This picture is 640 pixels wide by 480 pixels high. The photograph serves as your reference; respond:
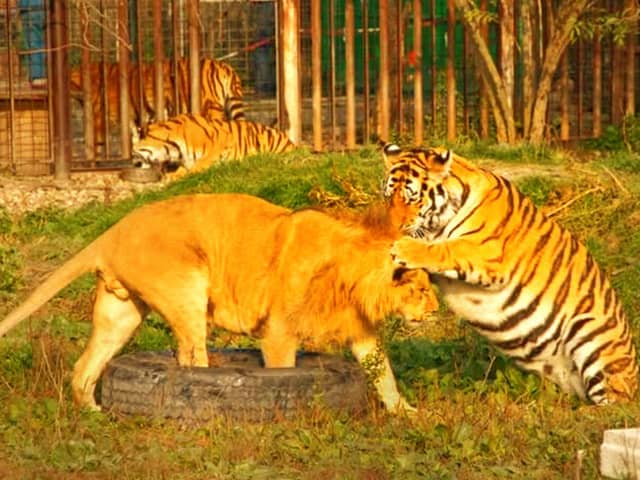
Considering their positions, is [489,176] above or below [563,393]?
above

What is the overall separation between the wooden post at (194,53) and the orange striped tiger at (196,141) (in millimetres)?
172

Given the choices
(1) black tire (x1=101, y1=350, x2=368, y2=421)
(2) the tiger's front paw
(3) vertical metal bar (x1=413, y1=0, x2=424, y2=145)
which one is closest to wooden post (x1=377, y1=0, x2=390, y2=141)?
(3) vertical metal bar (x1=413, y1=0, x2=424, y2=145)

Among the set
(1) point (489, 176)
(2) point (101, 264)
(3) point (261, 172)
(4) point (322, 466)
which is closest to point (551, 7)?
(3) point (261, 172)

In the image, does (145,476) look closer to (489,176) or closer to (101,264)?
(101,264)

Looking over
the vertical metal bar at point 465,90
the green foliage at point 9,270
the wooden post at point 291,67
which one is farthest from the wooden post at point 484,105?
the green foliage at point 9,270

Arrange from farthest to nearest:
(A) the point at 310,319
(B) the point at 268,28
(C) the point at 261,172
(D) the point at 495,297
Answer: (B) the point at 268,28, (C) the point at 261,172, (D) the point at 495,297, (A) the point at 310,319

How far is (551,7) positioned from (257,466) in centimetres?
1120

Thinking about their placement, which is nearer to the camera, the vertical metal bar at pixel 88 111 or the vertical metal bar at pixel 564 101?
the vertical metal bar at pixel 88 111

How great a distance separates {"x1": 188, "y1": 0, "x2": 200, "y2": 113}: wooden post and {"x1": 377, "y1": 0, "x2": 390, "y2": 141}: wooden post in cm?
170

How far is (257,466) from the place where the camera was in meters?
7.03

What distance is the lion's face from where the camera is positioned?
802cm

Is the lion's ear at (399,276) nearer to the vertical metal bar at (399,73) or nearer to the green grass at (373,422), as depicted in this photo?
the green grass at (373,422)

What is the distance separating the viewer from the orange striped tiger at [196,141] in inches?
651

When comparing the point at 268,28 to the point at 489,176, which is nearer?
the point at 489,176
